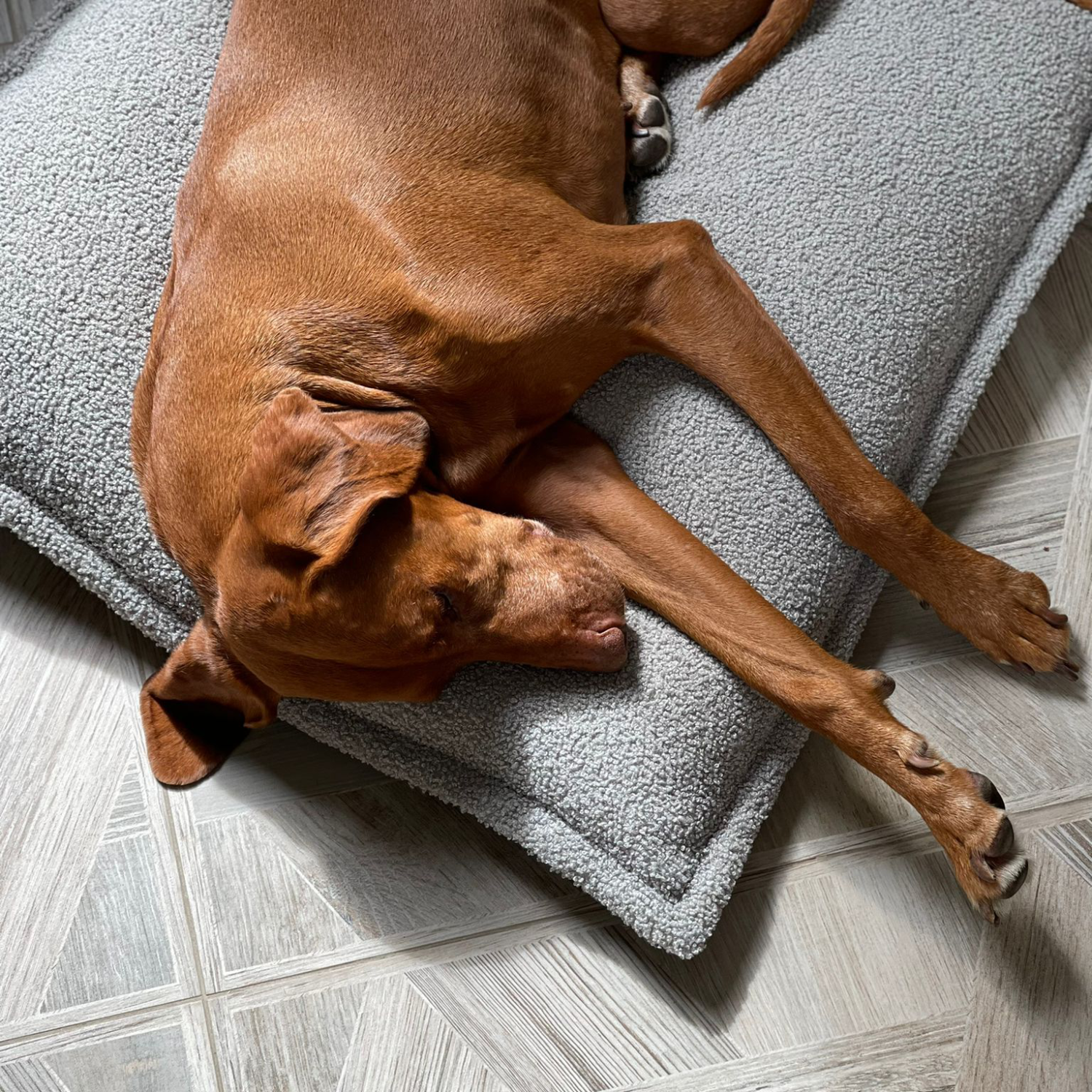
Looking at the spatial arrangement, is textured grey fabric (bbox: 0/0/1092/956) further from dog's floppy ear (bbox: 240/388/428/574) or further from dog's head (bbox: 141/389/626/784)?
dog's floppy ear (bbox: 240/388/428/574)

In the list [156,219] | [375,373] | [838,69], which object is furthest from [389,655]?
[838,69]

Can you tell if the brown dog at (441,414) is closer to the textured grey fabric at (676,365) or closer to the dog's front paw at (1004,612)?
the dog's front paw at (1004,612)

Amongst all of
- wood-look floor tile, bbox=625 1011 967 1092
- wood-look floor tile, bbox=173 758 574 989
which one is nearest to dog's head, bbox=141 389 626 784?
wood-look floor tile, bbox=173 758 574 989

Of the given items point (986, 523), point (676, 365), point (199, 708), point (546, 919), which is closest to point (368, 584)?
point (199, 708)

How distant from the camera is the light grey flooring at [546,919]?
2.17 meters

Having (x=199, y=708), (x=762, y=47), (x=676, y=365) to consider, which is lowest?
(x=199, y=708)

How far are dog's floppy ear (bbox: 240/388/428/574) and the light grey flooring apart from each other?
0.95 metres

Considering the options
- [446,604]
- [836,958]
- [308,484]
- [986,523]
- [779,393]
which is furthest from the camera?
[986,523]

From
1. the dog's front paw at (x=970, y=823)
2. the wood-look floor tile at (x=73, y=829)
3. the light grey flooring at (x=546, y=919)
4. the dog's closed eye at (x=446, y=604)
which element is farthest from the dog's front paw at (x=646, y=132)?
the wood-look floor tile at (x=73, y=829)

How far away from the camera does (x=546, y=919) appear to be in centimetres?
232

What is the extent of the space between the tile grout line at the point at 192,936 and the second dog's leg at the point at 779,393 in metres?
1.51

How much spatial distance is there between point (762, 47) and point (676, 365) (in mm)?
815

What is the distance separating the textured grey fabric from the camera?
2109mm

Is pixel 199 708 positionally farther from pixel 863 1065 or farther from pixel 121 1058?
pixel 863 1065
